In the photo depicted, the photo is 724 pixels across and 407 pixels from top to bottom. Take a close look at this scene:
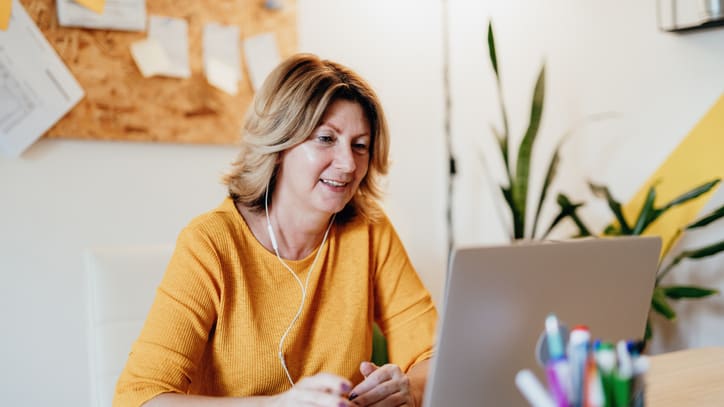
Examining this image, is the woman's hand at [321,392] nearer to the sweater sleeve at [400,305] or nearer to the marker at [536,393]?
the marker at [536,393]

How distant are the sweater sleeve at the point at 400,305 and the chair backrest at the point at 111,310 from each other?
48 centimetres

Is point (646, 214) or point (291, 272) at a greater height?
point (291, 272)

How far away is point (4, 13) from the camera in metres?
1.99

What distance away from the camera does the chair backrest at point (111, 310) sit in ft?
4.44

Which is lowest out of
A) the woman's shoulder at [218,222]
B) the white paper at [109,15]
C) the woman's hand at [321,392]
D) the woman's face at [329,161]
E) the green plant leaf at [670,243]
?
the green plant leaf at [670,243]

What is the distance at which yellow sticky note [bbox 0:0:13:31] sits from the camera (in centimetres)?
198

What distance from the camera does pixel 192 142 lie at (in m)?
2.29

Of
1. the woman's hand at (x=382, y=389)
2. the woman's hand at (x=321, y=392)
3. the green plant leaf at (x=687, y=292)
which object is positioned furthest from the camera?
the green plant leaf at (x=687, y=292)

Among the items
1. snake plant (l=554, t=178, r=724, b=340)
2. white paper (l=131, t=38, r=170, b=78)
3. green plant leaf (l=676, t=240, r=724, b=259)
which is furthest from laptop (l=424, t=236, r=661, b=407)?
white paper (l=131, t=38, r=170, b=78)

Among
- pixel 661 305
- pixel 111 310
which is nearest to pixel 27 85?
pixel 111 310

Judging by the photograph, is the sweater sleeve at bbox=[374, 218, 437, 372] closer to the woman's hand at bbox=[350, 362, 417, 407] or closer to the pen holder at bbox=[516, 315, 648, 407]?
the woman's hand at bbox=[350, 362, 417, 407]

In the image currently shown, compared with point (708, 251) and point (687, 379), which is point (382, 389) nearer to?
point (687, 379)

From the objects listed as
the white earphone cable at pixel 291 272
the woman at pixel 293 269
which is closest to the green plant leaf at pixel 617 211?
the woman at pixel 293 269

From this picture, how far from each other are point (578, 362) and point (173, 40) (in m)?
1.88
